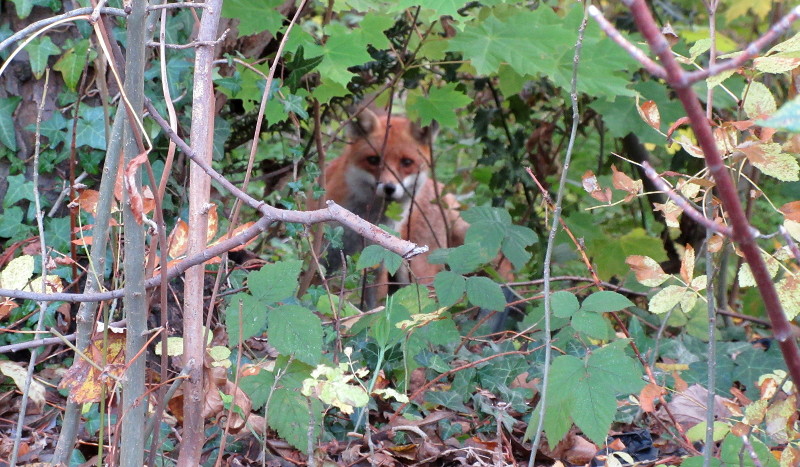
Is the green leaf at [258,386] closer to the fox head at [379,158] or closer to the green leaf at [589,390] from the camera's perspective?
the green leaf at [589,390]

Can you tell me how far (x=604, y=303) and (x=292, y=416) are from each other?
934mm

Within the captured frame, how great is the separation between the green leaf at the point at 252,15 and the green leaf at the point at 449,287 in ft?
4.38

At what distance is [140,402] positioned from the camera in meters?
1.52

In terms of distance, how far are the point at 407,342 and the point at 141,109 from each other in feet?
4.05

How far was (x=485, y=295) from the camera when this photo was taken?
248cm

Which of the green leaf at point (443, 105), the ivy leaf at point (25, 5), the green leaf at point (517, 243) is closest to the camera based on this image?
the ivy leaf at point (25, 5)

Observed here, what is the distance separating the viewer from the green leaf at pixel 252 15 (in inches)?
122

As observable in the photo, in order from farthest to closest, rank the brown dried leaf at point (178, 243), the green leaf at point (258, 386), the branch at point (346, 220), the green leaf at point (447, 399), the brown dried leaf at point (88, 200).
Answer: the green leaf at point (447, 399), the green leaf at point (258, 386), the brown dried leaf at point (178, 243), the brown dried leaf at point (88, 200), the branch at point (346, 220)

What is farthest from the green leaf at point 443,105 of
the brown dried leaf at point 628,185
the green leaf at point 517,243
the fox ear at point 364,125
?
the brown dried leaf at point 628,185

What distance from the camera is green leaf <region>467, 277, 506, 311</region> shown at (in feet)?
8.09

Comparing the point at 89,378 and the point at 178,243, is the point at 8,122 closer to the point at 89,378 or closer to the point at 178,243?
the point at 178,243

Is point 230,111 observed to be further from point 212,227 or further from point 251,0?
point 212,227

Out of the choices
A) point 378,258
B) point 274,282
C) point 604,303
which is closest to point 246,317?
point 274,282

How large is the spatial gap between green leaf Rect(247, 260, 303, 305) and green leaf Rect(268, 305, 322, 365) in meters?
0.04
